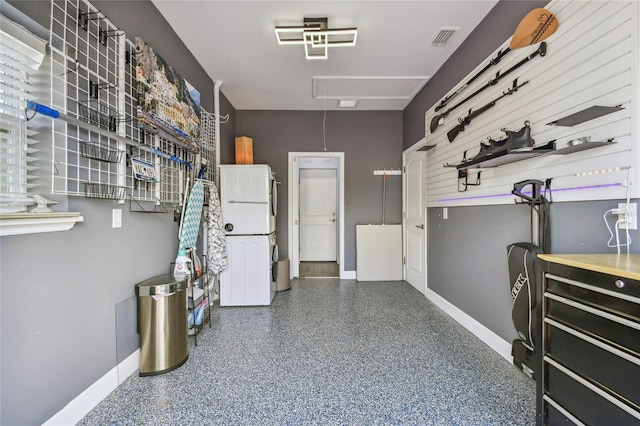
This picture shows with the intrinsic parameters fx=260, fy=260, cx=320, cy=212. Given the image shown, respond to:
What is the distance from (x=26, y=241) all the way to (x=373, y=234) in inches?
151

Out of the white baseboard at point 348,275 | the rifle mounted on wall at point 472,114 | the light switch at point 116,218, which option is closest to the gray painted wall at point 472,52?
the rifle mounted on wall at point 472,114

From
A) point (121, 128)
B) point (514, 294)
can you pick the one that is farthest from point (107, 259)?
point (514, 294)

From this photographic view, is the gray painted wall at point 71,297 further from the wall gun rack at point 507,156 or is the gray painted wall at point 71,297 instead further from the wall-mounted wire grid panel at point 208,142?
the wall gun rack at point 507,156

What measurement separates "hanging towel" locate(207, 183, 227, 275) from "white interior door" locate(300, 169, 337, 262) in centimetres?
341

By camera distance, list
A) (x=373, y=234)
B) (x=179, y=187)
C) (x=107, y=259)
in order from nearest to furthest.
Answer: (x=107, y=259) → (x=179, y=187) → (x=373, y=234)

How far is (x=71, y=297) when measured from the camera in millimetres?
1402

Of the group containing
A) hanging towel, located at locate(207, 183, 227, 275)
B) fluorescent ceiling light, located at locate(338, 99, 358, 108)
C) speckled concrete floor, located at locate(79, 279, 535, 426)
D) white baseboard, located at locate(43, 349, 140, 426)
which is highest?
fluorescent ceiling light, located at locate(338, 99, 358, 108)

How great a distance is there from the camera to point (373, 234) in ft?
14.2

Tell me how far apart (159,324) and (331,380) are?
1.26 m

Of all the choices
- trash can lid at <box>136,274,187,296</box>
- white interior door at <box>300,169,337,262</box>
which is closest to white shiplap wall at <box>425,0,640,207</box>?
trash can lid at <box>136,274,187,296</box>

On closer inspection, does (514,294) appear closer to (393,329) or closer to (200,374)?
(393,329)

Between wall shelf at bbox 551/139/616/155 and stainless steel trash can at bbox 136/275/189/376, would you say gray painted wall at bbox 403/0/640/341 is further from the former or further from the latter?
stainless steel trash can at bbox 136/275/189/376

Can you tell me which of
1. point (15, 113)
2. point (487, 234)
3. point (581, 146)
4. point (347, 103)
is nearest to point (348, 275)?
point (487, 234)

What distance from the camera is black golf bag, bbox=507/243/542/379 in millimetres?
1629
